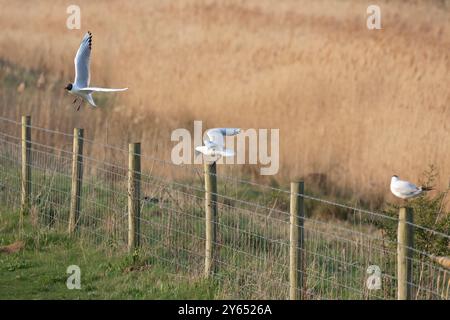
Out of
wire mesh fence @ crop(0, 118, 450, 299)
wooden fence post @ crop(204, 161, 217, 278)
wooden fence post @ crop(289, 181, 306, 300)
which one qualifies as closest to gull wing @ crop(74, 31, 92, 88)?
wire mesh fence @ crop(0, 118, 450, 299)

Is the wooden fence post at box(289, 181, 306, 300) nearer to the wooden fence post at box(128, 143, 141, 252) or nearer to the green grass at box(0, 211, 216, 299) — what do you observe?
the green grass at box(0, 211, 216, 299)

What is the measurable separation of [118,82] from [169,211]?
876cm

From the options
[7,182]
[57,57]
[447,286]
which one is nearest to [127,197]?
[7,182]

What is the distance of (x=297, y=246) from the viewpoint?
32.8ft

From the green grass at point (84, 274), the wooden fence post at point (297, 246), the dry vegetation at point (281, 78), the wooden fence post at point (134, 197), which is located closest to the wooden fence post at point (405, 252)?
the wooden fence post at point (297, 246)

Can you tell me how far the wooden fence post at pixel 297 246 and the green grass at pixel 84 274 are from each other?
0.82 meters

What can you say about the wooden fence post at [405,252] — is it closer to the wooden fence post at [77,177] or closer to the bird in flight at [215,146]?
the bird in flight at [215,146]

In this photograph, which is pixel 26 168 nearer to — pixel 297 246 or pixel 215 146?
pixel 215 146

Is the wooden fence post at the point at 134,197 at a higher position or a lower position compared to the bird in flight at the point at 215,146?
lower

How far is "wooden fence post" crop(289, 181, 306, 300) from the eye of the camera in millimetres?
9977

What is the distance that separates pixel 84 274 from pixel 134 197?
105cm

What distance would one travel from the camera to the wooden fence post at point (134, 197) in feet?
40.0

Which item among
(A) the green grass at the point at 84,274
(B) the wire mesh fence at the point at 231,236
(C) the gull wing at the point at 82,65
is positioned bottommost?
(A) the green grass at the point at 84,274
